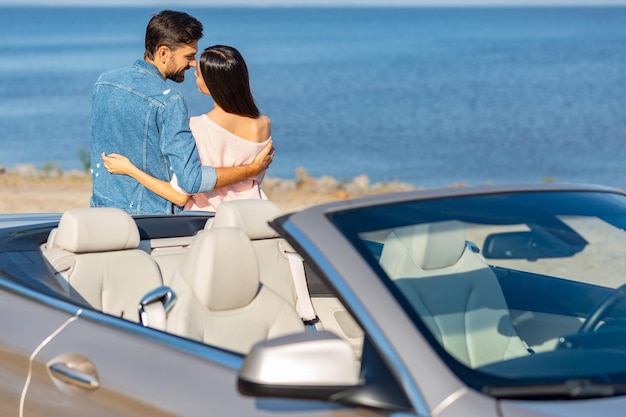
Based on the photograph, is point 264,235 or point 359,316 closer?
point 359,316

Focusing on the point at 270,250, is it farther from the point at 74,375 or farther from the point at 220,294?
the point at 74,375

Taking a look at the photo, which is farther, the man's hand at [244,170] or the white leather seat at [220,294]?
the man's hand at [244,170]

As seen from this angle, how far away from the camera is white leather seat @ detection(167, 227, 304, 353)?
12.4 feet

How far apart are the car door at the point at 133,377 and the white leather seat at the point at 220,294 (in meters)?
0.34

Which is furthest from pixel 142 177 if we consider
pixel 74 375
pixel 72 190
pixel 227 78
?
pixel 72 190

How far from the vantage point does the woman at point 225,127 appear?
5.78 metres

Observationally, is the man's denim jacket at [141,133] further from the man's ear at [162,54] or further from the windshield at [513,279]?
the windshield at [513,279]

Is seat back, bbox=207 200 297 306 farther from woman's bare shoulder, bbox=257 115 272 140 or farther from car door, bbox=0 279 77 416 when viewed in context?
woman's bare shoulder, bbox=257 115 272 140

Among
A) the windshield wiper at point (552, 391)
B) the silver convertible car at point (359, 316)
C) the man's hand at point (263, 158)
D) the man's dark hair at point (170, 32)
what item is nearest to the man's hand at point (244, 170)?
the man's hand at point (263, 158)

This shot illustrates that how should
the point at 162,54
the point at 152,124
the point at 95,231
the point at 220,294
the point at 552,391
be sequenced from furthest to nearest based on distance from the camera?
the point at 162,54 < the point at 152,124 < the point at 95,231 < the point at 220,294 < the point at 552,391

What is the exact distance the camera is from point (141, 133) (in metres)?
5.61

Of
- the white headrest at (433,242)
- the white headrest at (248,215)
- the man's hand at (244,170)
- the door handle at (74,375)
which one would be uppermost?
the white headrest at (433,242)

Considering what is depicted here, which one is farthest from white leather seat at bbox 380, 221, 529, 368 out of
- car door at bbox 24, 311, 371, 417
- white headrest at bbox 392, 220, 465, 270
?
car door at bbox 24, 311, 371, 417

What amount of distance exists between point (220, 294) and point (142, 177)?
1.88m
